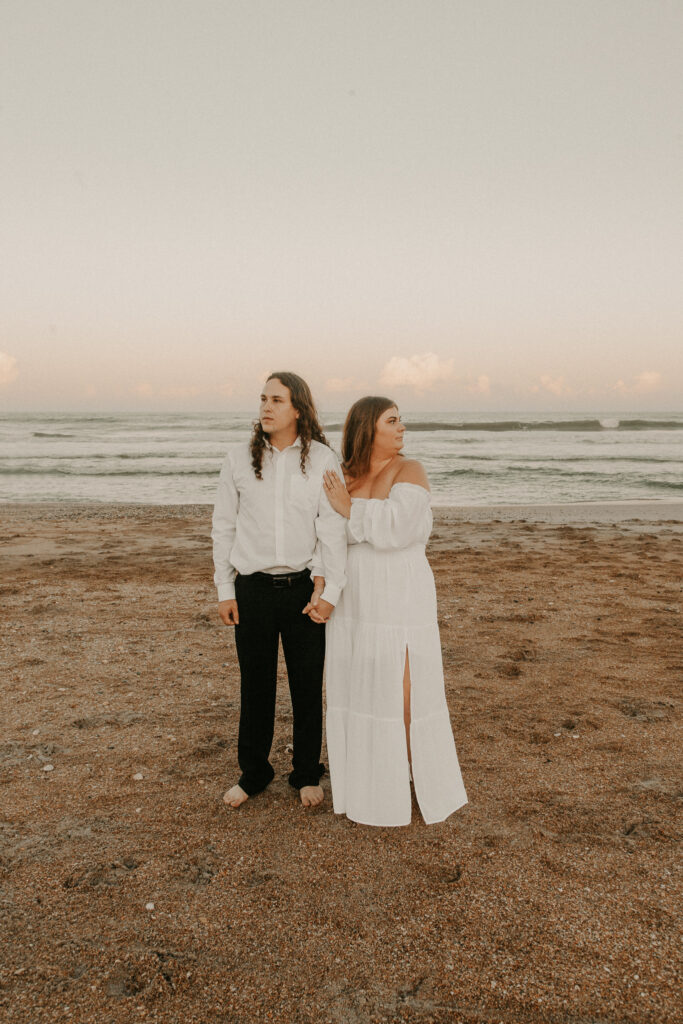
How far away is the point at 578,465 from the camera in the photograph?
25.3 m

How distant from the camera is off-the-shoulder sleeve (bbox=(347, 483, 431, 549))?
8.77 ft

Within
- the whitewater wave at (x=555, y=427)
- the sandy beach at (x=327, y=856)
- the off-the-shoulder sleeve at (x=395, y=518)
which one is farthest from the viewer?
the whitewater wave at (x=555, y=427)

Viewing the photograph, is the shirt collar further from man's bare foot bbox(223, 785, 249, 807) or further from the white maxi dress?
man's bare foot bbox(223, 785, 249, 807)

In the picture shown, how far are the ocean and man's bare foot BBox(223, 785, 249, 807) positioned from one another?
42.2ft

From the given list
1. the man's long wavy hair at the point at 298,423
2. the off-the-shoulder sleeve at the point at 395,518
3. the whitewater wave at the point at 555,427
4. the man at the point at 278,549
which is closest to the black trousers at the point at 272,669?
the man at the point at 278,549

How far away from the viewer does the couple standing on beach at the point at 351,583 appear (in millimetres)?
2787

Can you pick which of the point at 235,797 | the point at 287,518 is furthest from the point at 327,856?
the point at 287,518

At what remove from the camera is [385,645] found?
2791 mm

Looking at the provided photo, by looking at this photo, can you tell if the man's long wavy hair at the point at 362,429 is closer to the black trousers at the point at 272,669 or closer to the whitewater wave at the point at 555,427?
the black trousers at the point at 272,669

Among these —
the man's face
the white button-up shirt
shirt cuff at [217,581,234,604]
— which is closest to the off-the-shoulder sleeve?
the white button-up shirt

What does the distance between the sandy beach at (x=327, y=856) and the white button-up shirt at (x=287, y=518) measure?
116 centimetres

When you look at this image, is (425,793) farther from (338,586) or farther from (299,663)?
(338,586)

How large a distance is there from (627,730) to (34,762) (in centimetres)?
333

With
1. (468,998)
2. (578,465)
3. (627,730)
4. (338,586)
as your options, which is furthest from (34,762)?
(578,465)
